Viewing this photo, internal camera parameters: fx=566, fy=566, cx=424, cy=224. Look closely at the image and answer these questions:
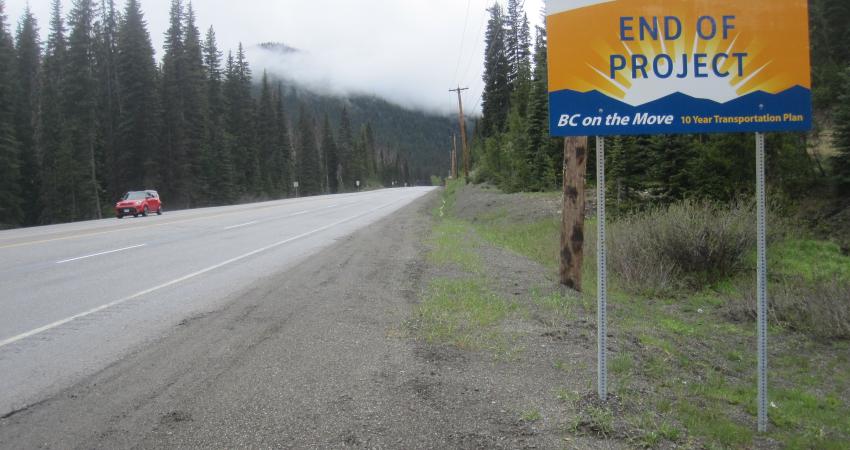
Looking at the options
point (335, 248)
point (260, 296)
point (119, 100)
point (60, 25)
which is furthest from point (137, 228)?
point (60, 25)

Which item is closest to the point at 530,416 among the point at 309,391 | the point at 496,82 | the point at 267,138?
the point at 309,391

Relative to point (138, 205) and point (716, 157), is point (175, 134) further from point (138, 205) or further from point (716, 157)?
point (716, 157)

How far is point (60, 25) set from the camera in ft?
187

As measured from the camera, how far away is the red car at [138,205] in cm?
3231

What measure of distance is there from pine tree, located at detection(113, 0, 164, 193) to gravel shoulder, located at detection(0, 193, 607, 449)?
52.3 meters

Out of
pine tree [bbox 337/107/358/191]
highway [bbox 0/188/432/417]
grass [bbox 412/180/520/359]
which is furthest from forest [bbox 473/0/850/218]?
pine tree [bbox 337/107/358/191]

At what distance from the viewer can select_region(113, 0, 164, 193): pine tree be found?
175 ft

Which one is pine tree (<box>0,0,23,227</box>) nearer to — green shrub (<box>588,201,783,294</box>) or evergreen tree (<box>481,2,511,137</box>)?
green shrub (<box>588,201,783,294</box>)

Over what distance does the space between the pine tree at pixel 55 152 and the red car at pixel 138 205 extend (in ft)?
44.0

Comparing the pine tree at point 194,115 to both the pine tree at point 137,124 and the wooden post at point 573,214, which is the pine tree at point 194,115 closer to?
the pine tree at point 137,124

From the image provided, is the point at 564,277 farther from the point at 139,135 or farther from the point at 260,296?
the point at 139,135

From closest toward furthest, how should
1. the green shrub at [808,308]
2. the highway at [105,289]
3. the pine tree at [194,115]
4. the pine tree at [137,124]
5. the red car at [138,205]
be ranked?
the highway at [105,289] → the green shrub at [808,308] → the red car at [138,205] → the pine tree at [137,124] → the pine tree at [194,115]

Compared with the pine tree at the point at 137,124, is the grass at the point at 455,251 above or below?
below

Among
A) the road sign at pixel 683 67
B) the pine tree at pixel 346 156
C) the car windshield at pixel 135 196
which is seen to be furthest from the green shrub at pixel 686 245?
the pine tree at pixel 346 156
